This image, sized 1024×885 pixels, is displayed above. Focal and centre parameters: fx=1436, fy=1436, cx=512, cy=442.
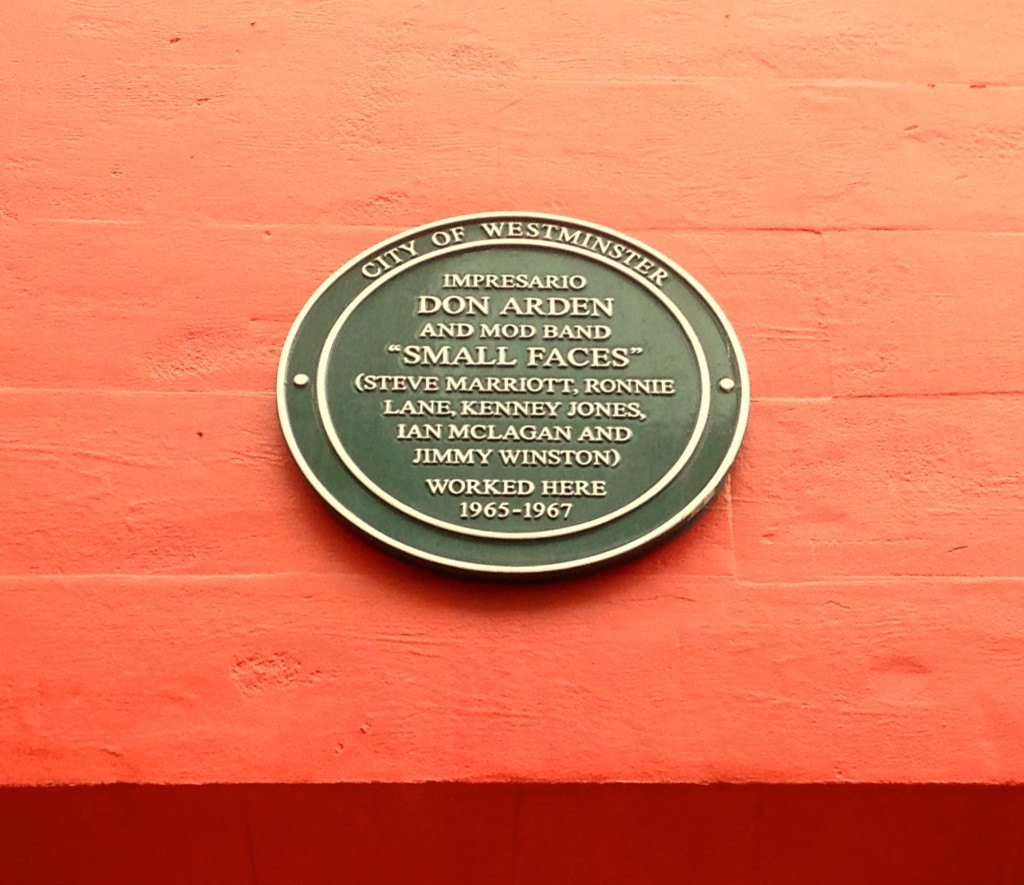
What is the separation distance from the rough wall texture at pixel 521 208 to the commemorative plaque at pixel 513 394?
95 millimetres

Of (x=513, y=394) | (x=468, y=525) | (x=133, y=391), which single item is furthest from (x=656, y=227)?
(x=133, y=391)

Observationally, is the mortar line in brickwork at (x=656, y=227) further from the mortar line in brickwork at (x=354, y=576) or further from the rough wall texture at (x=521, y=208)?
the mortar line in brickwork at (x=354, y=576)

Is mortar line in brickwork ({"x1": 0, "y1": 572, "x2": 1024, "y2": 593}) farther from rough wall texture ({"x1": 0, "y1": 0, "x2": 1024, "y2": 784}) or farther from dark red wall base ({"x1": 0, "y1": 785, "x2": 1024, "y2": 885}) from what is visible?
dark red wall base ({"x1": 0, "y1": 785, "x2": 1024, "y2": 885})

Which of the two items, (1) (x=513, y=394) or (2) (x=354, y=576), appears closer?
(2) (x=354, y=576)

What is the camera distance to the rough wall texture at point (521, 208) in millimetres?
3279

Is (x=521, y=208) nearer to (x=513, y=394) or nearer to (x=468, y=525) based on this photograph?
(x=513, y=394)

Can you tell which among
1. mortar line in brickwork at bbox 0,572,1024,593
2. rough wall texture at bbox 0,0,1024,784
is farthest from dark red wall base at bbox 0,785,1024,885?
mortar line in brickwork at bbox 0,572,1024,593

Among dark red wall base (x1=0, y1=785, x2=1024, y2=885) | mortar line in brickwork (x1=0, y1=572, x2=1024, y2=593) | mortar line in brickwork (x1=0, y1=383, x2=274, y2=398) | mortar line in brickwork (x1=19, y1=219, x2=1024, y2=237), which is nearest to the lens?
dark red wall base (x1=0, y1=785, x2=1024, y2=885)

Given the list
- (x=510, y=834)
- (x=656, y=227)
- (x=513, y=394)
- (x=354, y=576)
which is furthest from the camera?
(x=656, y=227)

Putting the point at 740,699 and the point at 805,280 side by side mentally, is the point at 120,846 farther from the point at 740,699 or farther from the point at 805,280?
the point at 805,280

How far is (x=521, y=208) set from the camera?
13.4 ft

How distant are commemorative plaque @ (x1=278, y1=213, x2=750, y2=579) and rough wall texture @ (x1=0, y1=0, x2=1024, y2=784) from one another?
0.31 ft

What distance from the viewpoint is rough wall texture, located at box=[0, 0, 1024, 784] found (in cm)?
328

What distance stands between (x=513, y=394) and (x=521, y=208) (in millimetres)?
669
